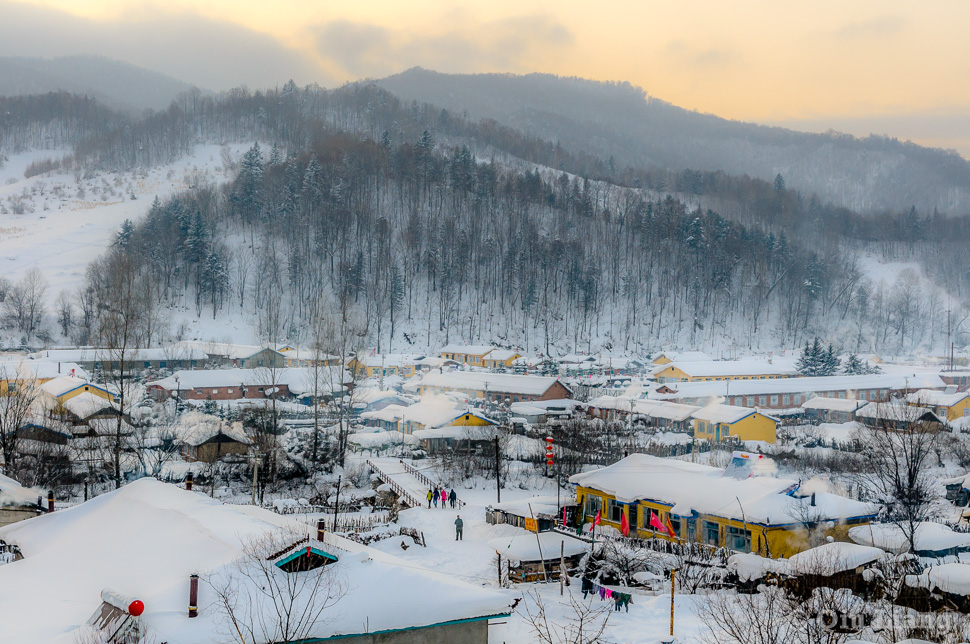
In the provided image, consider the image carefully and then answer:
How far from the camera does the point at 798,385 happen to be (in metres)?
51.4

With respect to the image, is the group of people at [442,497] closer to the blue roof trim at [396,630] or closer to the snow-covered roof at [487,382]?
the blue roof trim at [396,630]

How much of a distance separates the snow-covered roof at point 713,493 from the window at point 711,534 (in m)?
0.46

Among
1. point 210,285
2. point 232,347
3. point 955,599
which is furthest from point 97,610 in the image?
point 210,285

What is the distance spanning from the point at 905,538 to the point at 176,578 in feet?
54.7

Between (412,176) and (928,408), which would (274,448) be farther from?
(412,176)

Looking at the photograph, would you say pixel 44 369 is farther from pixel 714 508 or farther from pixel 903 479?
pixel 903 479

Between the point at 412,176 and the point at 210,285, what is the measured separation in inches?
1171

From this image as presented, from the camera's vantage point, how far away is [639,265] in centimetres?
8444

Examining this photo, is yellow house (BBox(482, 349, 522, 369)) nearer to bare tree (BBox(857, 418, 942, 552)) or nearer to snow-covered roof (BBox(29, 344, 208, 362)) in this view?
snow-covered roof (BBox(29, 344, 208, 362))

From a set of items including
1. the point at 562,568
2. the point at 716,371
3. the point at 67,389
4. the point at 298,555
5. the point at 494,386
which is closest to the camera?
the point at 298,555

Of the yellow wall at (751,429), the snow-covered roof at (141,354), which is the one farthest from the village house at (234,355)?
the yellow wall at (751,429)

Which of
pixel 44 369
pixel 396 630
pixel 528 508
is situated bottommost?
pixel 44 369

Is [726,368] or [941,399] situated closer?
[941,399]

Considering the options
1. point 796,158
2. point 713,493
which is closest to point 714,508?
point 713,493
